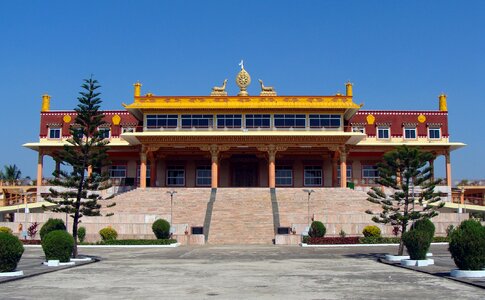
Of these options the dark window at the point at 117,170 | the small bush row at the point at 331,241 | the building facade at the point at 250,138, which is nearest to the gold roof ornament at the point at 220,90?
A: the building facade at the point at 250,138

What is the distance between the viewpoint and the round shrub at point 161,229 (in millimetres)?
34312

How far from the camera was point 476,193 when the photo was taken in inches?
2489

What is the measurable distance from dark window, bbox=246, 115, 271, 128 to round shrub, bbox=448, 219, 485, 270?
3293 centimetres

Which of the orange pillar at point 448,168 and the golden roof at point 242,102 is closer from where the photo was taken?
the golden roof at point 242,102

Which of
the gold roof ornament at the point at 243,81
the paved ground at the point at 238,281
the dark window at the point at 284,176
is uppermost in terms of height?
the gold roof ornament at the point at 243,81

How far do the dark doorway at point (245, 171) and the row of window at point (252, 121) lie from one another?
18.5 ft

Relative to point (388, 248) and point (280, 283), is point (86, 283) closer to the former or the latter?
point (280, 283)

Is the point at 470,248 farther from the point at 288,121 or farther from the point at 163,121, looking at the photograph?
the point at 163,121

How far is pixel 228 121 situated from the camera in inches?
1962

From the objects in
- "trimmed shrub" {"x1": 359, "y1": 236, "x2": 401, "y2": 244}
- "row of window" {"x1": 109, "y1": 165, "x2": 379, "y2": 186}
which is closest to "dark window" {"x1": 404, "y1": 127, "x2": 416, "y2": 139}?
"row of window" {"x1": 109, "y1": 165, "x2": 379, "y2": 186}

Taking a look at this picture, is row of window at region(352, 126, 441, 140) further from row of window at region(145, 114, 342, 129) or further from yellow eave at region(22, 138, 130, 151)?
yellow eave at region(22, 138, 130, 151)

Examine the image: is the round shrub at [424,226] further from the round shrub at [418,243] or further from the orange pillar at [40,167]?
the orange pillar at [40,167]

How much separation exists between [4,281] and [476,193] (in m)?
57.2

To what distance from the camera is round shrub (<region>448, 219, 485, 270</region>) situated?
16.9 m
